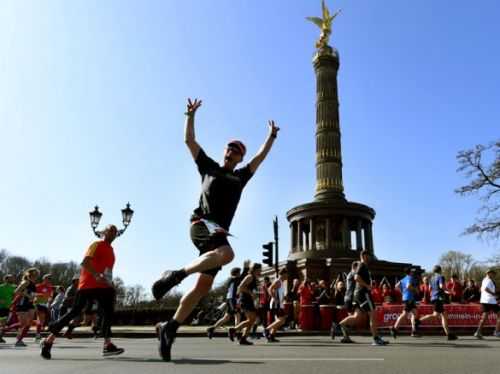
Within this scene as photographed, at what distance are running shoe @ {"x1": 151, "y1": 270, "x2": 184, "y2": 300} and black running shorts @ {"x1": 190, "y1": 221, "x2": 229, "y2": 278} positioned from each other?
233mm

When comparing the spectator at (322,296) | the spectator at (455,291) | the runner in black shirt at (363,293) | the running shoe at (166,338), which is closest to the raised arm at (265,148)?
the running shoe at (166,338)

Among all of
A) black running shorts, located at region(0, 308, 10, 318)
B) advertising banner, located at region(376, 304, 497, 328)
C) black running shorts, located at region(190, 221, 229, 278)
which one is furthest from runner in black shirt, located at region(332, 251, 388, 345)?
black running shorts, located at region(0, 308, 10, 318)

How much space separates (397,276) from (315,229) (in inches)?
338

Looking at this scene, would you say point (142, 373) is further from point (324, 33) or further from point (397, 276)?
point (324, 33)

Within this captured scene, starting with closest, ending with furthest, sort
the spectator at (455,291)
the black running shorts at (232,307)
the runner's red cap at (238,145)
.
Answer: the runner's red cap at (238,145) → the black running shorts at (232,307) → the spectator at (455,291)

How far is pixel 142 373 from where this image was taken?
3930 millimetres

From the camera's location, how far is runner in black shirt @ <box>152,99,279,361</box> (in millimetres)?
4562

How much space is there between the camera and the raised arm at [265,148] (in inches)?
204

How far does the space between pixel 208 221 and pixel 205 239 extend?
17cm

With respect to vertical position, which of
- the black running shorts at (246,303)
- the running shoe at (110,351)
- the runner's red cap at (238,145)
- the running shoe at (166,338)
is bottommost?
the running shoe at (110,351)

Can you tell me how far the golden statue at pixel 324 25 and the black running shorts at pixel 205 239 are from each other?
52239 millimetres

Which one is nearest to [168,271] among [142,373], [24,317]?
[142,373]

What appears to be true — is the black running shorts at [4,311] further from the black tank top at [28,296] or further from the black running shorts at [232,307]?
the black running shorts at [232,307]

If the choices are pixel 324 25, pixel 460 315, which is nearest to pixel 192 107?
pixel 460 315
